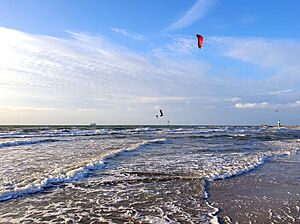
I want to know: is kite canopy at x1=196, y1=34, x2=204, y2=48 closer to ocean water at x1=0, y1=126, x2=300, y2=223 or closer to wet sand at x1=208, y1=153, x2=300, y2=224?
ocean water at x1=0, y1=126, x2=300, y2=223

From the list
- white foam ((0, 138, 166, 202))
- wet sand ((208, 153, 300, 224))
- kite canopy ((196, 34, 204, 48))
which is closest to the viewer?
wet sand ((208, 153, 300, 224))

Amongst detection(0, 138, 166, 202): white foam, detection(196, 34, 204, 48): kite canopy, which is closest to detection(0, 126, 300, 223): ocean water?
detection(0, 138, 166, 202): white foam

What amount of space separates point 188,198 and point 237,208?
1278 mm

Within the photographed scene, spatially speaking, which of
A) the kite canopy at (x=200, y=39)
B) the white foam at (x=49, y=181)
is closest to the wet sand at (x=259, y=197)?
the white foam at (x=49, y=181)

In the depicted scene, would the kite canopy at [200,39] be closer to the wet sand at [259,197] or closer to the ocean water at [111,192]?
the ocean water at [111,192]

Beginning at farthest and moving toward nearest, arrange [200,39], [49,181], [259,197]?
1. [200,39]
2. [49,181]
3. [259,197]

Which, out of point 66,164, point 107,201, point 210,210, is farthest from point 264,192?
point 66,164

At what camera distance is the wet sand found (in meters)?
5.88

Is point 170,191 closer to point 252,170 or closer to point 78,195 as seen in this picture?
point 78,195

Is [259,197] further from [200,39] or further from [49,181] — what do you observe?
[200,39]

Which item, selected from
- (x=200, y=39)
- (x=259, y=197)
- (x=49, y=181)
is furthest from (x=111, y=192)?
(x=200, y=39)

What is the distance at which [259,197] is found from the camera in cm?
727

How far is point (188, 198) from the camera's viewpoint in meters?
7.23

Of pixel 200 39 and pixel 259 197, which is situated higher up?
pixel 200 39
